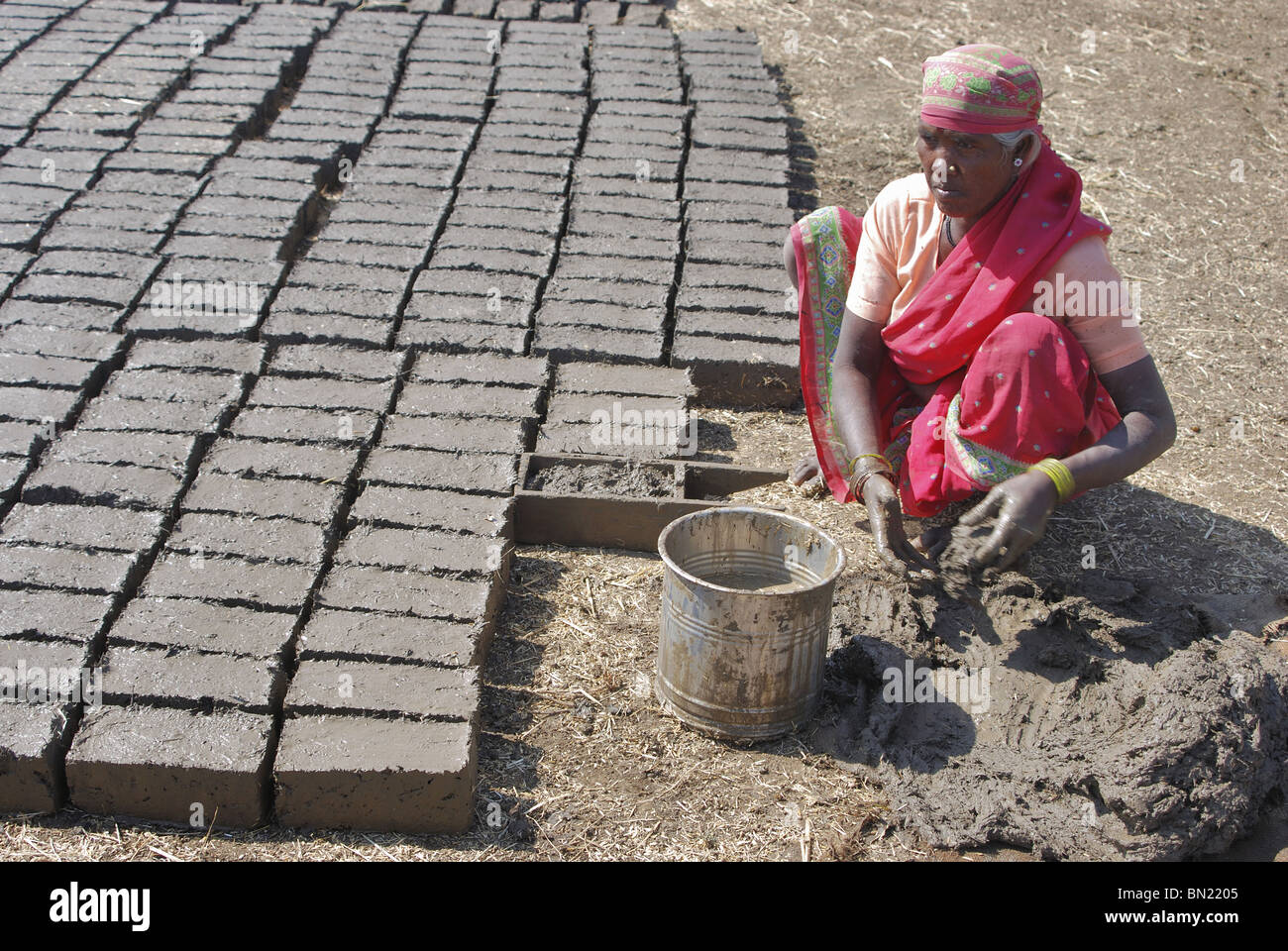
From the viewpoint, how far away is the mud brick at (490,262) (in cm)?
477

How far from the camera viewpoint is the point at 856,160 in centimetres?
637

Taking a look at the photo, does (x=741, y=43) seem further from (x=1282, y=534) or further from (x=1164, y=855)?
(x=1164, y=855)

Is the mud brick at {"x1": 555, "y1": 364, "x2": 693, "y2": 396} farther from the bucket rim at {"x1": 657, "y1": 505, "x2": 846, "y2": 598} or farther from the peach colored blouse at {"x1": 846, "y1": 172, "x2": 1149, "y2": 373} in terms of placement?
the bucket rim at {"x1": 657, "y1": 505, "x2": 846, "y2": 598}

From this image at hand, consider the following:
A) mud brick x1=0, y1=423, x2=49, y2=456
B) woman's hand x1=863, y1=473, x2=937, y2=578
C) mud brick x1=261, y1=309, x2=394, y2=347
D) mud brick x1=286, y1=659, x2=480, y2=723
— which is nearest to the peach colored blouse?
woman's hand x1=863, y1=473, x2=937, y2=578

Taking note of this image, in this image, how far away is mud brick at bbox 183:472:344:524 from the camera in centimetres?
349

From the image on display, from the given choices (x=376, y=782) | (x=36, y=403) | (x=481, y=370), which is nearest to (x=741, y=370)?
(x=481, y=370)

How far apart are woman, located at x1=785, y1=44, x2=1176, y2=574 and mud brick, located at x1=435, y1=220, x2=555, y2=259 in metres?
1.82

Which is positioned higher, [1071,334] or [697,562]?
[1071,334]

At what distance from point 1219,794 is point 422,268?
3.42 meters

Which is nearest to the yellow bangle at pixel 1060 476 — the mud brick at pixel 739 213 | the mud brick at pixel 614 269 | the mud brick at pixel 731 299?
the mud brick at pixel 731 299

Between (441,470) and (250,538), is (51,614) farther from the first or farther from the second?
(441,470)

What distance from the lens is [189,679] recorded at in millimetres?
2887

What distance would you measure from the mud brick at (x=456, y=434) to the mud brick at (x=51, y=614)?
1.06 metres

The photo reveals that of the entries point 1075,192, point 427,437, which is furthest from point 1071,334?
point 427,437
